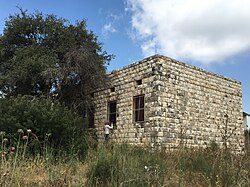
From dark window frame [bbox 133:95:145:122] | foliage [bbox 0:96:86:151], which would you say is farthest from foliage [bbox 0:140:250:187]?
dark window frame [bbox 133:95:145:122]

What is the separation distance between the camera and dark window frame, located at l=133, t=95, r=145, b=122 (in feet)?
38.1

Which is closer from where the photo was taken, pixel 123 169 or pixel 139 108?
pixel 123 169

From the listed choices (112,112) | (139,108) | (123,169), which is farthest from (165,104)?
(123,169)

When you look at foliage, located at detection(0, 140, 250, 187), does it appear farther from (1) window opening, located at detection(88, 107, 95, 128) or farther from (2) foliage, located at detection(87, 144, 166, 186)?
(1) window opening, located at detection(88, 107, 95, 128)

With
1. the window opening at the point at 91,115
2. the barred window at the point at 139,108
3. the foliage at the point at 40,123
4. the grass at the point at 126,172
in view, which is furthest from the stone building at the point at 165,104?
the grass at the point at 126,172

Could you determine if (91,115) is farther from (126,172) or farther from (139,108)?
(126,172)

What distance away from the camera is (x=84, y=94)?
1437 centimetres

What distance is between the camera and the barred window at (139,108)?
11629mm

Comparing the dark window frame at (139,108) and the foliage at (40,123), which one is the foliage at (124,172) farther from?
the dark window frame at (139,108)

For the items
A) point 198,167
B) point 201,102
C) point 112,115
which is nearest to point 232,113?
point 201,102

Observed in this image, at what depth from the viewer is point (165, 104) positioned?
1109 cm

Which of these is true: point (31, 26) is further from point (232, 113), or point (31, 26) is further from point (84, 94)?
point (232, 113)

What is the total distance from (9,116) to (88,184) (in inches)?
170

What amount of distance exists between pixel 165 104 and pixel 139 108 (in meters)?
1.23
